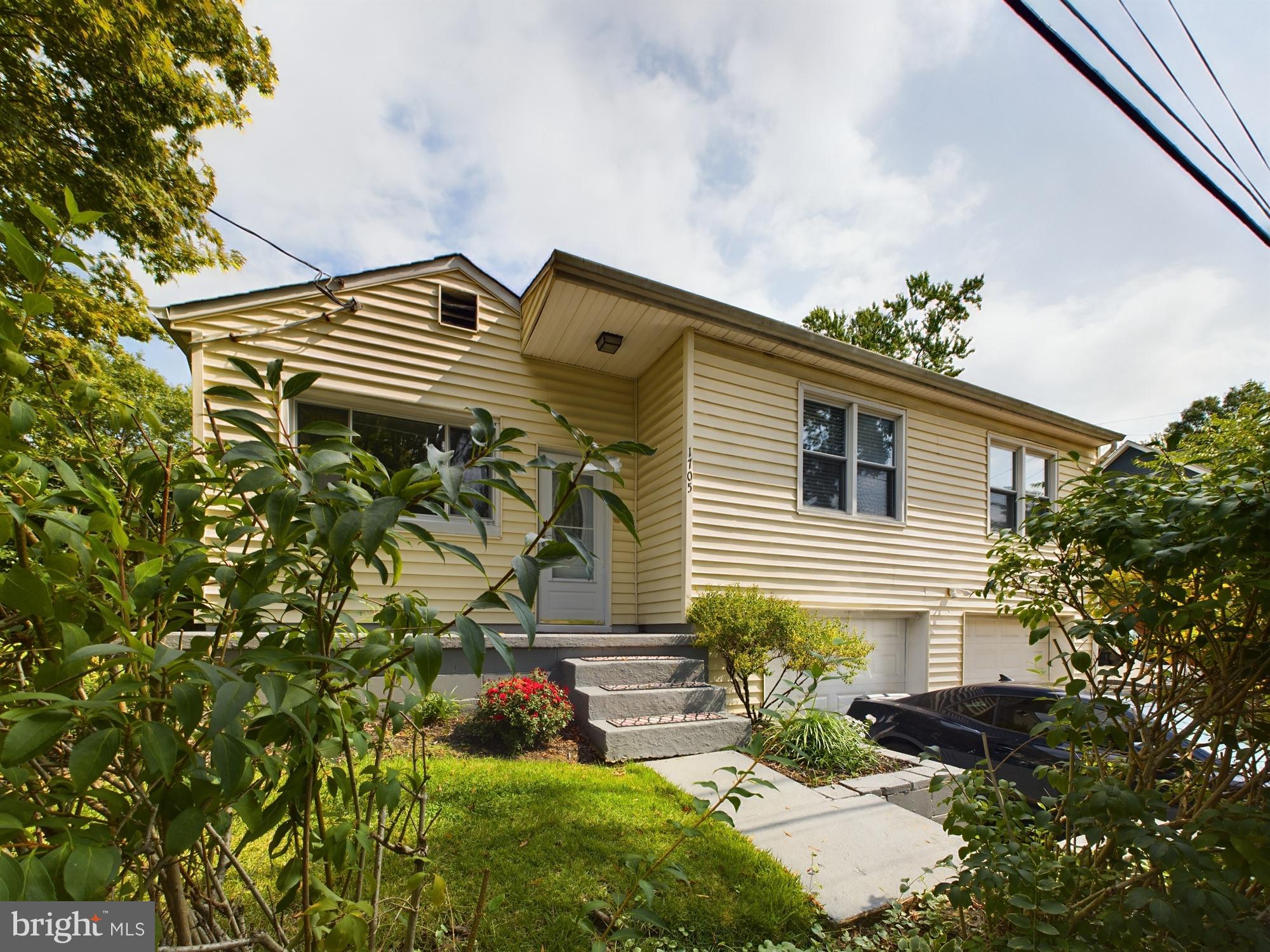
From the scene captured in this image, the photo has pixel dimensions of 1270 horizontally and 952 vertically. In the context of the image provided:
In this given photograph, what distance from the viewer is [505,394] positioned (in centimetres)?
732

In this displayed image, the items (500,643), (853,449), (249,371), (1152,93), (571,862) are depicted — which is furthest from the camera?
(853,449)

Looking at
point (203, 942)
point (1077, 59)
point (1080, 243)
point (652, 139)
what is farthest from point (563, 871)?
point (1080, 243)

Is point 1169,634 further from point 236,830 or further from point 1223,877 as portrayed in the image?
point 236,830

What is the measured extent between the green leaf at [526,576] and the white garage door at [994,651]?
31.3 feet

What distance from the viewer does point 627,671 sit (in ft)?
18.1

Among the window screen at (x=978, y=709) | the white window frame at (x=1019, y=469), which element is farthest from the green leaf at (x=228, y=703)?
the white window frame at (x=1019, y=469)

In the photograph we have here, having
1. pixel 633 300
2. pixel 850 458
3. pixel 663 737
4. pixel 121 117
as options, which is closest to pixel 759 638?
pixel 663 737

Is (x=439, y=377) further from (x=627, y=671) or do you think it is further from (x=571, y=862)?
(x=571, y=862)

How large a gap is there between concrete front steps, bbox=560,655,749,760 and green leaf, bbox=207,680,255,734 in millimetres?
4159

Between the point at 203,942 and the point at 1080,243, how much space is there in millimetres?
8678

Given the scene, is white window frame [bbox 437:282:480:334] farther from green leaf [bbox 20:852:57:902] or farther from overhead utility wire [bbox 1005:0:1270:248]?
green leaf [bbox 20:852:57:902]

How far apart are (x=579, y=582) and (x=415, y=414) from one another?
292cm

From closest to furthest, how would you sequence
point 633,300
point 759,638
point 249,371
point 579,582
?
point 249,371 → point 759,638 → point 633,300 → point 579,582

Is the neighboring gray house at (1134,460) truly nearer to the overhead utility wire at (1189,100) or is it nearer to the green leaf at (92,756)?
the overhead utility wire at (1189,100)
